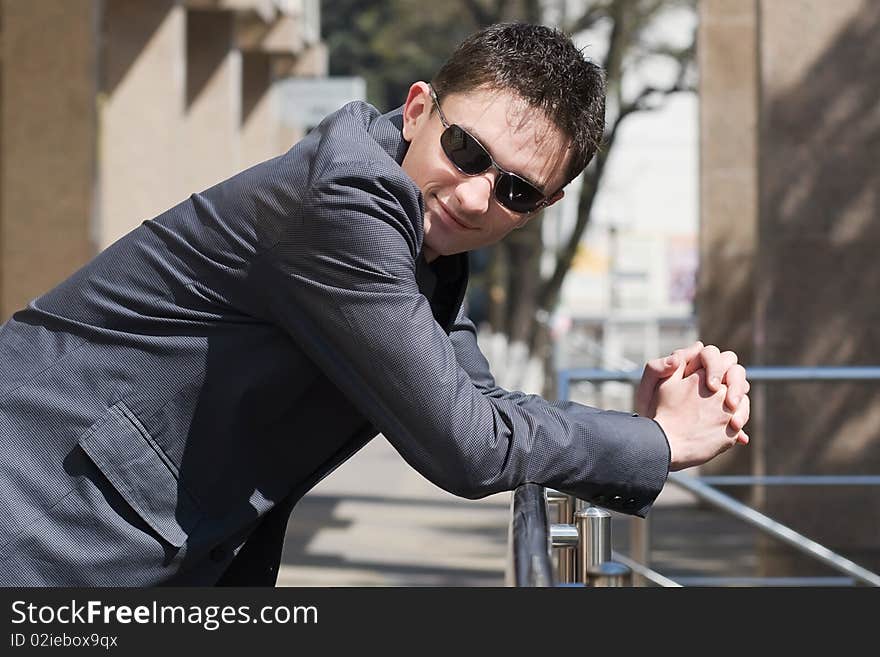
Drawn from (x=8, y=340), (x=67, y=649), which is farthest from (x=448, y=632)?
(x=8, y=340)

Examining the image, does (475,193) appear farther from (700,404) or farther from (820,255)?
(820,255)

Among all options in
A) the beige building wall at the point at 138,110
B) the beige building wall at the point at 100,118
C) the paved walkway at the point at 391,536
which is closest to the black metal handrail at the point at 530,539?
the paved walkway at the point at 391,536

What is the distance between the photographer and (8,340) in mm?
2240

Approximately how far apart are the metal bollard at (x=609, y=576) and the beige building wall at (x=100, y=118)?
8918mm

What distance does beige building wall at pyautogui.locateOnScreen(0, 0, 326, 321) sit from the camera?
10.2 meters

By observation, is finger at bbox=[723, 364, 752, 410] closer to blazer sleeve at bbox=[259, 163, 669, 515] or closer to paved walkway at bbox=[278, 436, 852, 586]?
blazer sleeve at bbox=[259, 163, 669, 515]

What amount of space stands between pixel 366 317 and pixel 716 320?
11.0 meters

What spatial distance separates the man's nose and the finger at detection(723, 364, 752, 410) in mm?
450

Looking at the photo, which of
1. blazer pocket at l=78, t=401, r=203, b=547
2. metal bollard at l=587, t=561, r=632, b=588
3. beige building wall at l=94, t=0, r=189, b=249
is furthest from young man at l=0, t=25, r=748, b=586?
beige building wall at l=94, t=0, r=189, b=249

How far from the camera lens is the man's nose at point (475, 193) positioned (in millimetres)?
2123

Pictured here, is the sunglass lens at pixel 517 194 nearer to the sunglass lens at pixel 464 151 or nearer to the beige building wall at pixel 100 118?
the sunglass lens at pixel 464 151

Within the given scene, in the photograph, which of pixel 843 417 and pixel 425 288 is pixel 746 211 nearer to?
pixel 843 417

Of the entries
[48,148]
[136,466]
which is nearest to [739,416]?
[136,466]

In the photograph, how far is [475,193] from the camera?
2.13 meters
